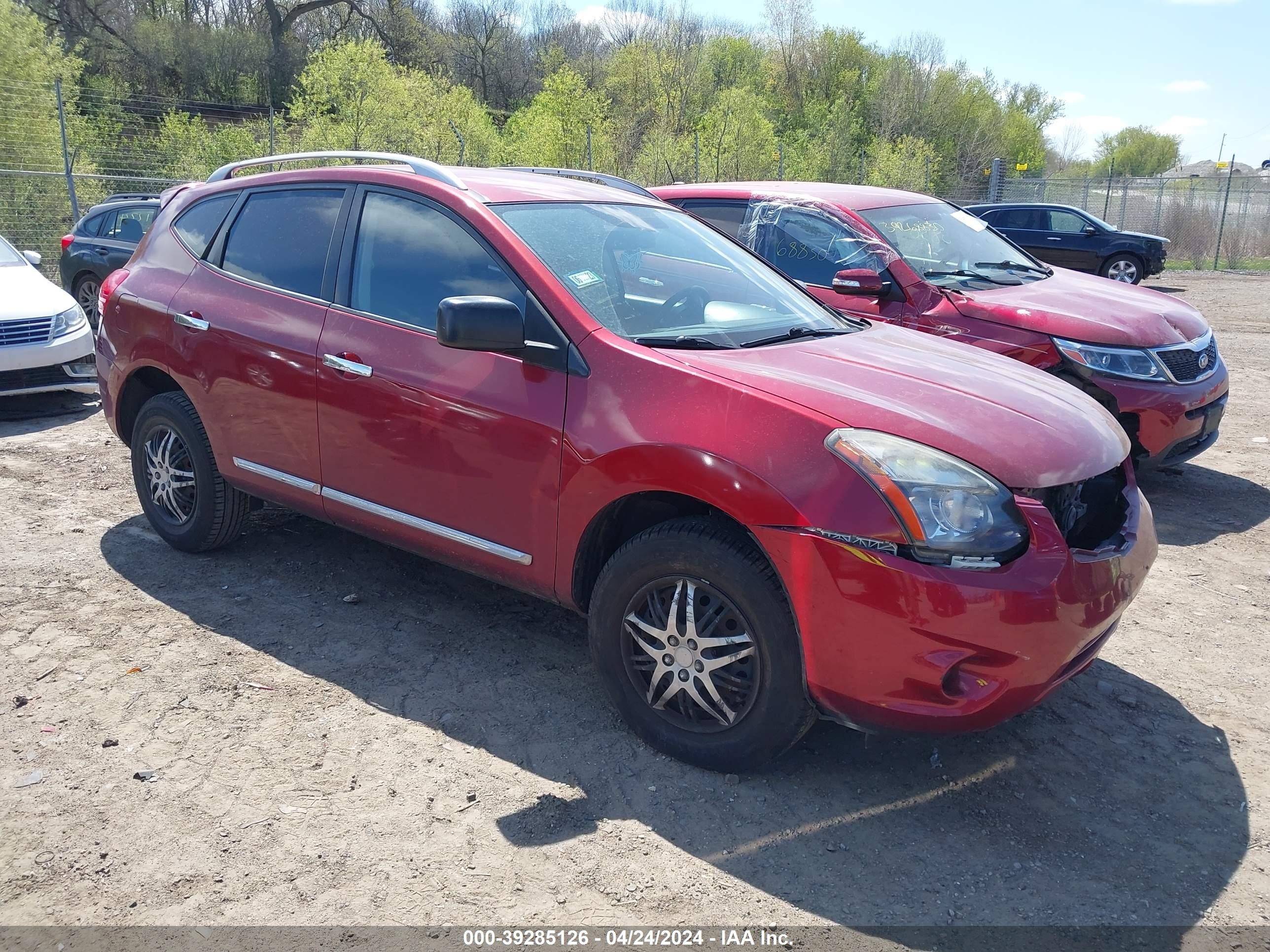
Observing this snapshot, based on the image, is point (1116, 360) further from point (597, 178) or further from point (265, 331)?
point (265, 331)

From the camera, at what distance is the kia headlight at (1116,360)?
5.62 m

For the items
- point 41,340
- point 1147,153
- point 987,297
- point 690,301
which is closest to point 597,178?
point 690,301

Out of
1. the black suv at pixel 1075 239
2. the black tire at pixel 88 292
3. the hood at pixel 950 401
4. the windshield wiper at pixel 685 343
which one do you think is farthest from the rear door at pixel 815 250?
the black suv at pixel 1075 239

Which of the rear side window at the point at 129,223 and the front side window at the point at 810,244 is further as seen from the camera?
the rear side window at the point at 129,223

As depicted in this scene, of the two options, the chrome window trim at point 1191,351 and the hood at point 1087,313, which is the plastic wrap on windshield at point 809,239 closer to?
the hood at point 1087,313

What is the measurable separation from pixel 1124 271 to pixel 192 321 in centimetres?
1785

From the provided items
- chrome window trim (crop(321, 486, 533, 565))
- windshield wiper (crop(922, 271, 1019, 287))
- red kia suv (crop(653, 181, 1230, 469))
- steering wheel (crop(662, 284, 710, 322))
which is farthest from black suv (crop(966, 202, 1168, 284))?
chrome window trim (crop(321, 486, 533, 565))

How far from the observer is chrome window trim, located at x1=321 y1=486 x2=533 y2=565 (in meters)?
3.48

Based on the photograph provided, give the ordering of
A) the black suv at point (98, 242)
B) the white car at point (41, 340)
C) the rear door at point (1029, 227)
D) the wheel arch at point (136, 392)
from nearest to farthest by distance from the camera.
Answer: the wheel arch at point (136, 392) < the white car at point (41, 340) < the black suv at point (98, 242) < the rear door at point (1029, 227)

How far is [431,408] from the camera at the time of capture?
3.56 metres

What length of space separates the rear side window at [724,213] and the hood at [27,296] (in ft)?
17.0

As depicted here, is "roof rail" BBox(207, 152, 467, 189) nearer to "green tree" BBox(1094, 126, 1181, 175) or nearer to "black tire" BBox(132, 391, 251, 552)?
"black tire" BBox(132, 391, 251, 552)

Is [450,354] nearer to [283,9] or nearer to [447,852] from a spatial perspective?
[447,852]

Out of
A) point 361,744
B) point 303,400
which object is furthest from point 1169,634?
point 303,400
